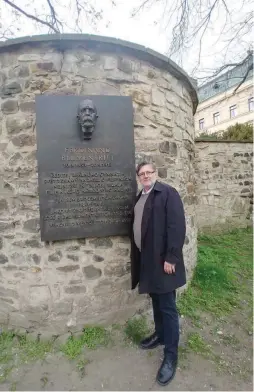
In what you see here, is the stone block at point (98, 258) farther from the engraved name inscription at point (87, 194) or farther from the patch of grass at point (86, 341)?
the patch of grass at point (86, 341)

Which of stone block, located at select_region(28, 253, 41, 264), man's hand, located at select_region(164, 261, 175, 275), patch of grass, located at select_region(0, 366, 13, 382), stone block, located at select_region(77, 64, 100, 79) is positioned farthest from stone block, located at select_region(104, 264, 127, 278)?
stone block, located at select_region(77, 64, 100, 79)

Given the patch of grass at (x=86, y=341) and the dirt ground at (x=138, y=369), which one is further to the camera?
the patch of grass at (x=86, y=341)

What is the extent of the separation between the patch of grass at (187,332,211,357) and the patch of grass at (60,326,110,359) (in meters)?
0.86

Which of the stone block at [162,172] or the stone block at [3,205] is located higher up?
the stone block at [162,172]

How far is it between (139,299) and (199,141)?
4.94 metres

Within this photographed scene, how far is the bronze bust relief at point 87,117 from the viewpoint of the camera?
8.16ft

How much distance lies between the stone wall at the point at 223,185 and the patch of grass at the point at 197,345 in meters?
4.28

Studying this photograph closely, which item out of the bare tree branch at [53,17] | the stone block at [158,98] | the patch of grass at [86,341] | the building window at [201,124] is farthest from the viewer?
the building window at [201,124]

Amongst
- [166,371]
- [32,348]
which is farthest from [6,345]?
[166,371]

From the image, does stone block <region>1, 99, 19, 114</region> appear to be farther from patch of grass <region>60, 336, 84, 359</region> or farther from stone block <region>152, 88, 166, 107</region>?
patch of grass <region>60, 336, 84, 359</region>

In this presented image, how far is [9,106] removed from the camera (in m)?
2.62

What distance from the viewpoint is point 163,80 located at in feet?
10.1

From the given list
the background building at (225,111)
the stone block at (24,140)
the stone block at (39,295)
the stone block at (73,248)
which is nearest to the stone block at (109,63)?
the stone block at (24,140)

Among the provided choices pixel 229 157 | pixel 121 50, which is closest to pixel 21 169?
pixel 121 50
